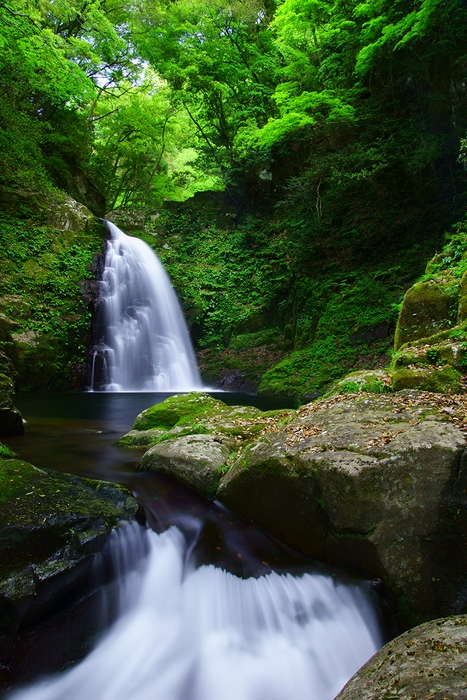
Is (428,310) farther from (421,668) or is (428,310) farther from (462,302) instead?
(421,668)

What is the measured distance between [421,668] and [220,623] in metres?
1.56

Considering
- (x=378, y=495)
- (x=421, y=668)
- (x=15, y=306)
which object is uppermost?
(x=15, y=306)

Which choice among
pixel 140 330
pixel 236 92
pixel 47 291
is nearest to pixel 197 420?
pixel 140 330

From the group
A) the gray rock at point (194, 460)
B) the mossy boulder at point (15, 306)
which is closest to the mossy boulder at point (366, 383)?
the gray rock at point (194, 460)

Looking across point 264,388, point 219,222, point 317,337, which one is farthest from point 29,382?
point 219,222

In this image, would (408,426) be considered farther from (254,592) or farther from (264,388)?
(264,388)

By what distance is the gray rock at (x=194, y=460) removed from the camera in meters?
4.10

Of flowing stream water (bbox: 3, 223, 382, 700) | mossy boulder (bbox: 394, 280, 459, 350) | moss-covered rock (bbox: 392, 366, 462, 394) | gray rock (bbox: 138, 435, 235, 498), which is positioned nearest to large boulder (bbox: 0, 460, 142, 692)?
flowing stream water (bbox: 3, 223, 382, 700)

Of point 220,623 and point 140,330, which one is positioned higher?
point 140,330

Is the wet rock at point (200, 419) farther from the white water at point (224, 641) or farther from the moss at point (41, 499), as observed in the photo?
the white water at point (224, 641)

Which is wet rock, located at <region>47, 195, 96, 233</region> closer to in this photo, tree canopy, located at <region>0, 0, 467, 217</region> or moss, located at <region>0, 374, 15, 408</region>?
tree canopy, located at <region>0, 0, 467, 217</region>

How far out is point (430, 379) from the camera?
13.6ft

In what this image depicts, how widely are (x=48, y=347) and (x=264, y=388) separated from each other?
751 cm

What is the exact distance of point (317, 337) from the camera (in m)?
13.2
